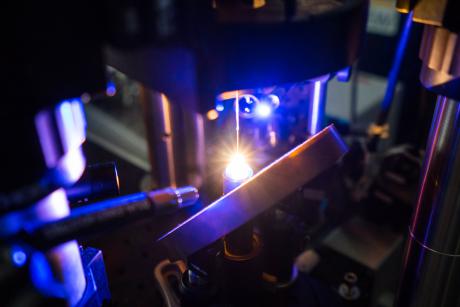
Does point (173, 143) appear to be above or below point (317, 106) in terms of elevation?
below

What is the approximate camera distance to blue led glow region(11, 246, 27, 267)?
0.31m

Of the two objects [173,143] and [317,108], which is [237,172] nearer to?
[317,108]

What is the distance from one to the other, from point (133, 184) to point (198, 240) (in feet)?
1.71

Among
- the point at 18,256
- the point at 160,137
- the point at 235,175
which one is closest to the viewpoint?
the point at 18,256

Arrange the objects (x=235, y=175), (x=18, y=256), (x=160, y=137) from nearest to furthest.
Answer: (x=18, y=256) < (x=235, y=175) < (x=160, y=137)

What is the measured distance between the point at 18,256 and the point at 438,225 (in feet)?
1.27

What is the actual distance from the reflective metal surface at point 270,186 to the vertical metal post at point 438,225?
0.37 ft

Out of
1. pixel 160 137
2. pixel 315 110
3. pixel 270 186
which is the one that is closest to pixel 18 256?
pixel 270 186

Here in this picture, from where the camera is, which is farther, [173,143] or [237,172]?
[173,143]

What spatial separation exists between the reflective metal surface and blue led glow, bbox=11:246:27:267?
0.14m

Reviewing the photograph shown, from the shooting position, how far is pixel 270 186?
0.37m

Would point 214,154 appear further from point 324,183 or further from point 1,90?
point 1,90

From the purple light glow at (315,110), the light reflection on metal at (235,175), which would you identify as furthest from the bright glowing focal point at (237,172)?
the purple light glow at (315,110)

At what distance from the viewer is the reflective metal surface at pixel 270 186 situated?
36 cm
